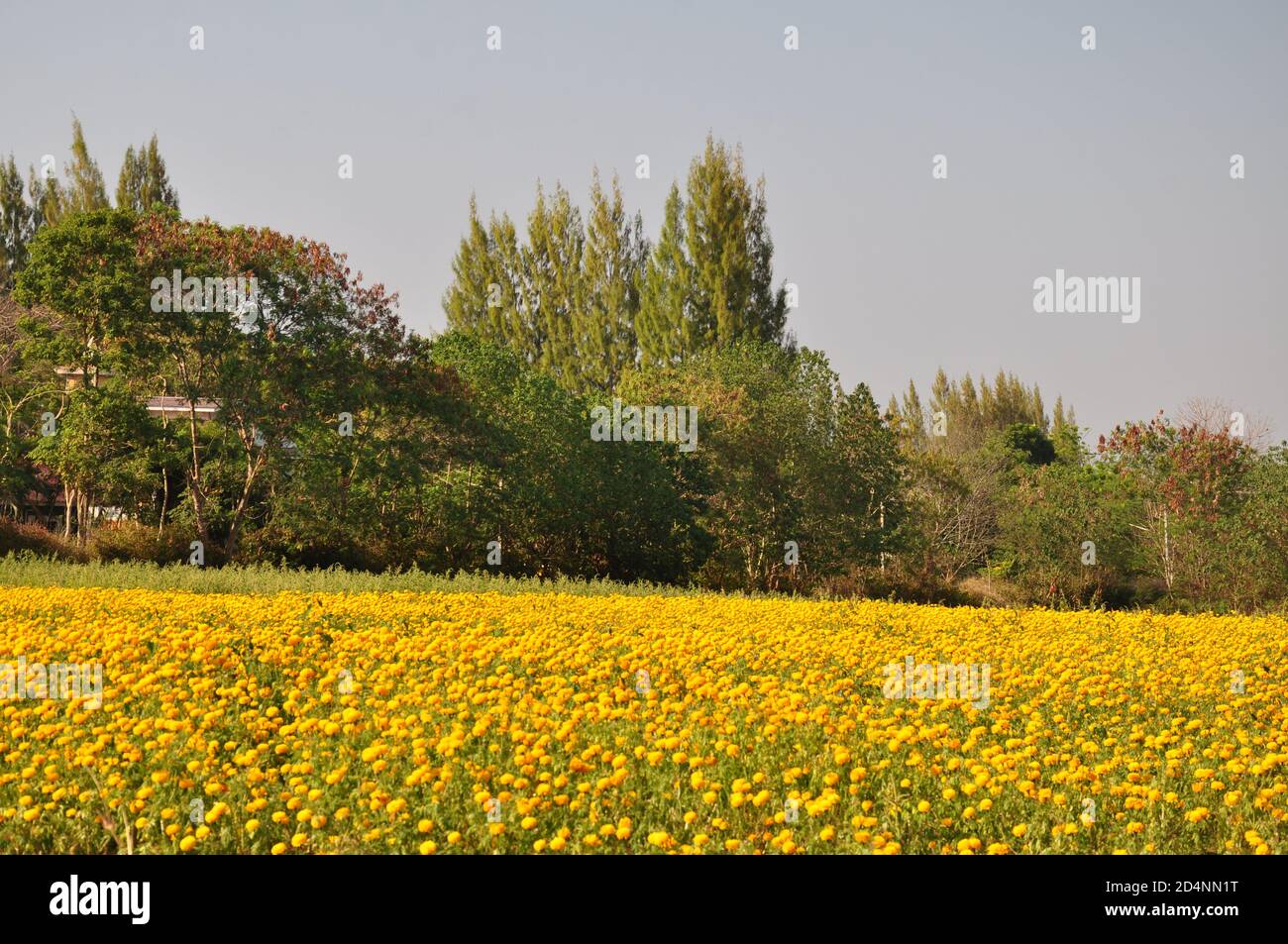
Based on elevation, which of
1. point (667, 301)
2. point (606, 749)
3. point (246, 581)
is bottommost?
point (606, 749)

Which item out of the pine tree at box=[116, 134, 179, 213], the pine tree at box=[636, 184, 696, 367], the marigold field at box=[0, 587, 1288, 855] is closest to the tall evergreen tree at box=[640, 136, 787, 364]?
the pine tree at box=[636, 184, 696, 367]

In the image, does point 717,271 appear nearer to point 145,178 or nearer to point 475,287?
point 475,287

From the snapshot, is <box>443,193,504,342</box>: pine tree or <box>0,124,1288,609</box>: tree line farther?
<box>443,193,504,342</box>: pine tree

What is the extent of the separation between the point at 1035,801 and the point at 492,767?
2.81m

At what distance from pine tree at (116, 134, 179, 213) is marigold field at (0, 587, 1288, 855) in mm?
43759

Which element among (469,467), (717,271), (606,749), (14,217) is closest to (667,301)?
(717,271)

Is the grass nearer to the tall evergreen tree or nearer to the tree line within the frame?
the tree line

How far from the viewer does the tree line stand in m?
26.8

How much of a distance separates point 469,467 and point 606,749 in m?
22.9

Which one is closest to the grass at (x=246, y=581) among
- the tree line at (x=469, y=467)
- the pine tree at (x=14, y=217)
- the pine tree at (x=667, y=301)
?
the tree line at (x=469, y=467)

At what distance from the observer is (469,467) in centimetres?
2898
